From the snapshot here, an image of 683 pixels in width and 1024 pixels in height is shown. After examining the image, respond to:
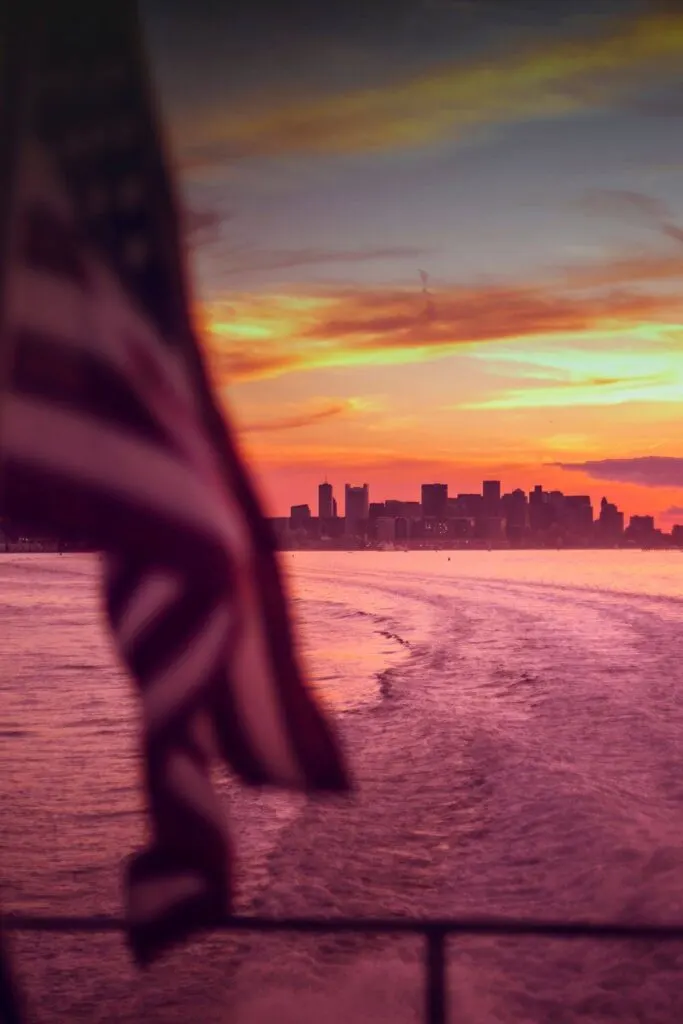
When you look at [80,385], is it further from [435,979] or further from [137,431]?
[435,979]

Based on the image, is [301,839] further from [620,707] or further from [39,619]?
[39,619]

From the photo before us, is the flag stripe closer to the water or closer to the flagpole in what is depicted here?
the flagpole

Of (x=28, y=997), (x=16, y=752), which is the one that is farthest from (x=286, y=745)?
(x=16, y=752)

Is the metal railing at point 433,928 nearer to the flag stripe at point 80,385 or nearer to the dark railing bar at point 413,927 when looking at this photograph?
the dark railing bar at point 413,927

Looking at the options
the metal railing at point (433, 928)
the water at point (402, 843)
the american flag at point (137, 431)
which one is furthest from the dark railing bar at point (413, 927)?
the water at point (402, 843)

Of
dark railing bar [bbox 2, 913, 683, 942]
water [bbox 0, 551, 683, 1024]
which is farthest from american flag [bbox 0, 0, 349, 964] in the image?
water [bbox 0, 551, 683, 1024]

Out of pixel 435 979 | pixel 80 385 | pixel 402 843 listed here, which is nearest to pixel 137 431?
pixel 80 385
